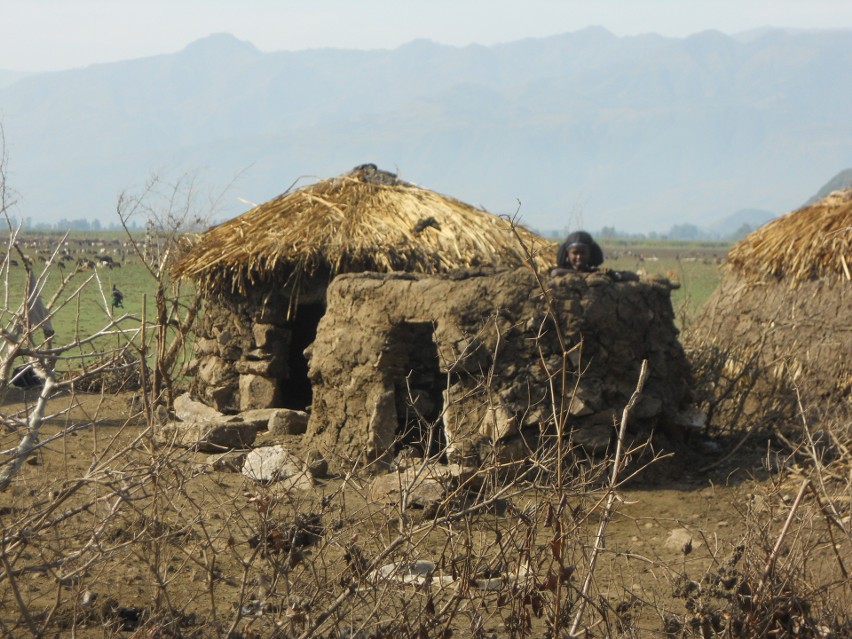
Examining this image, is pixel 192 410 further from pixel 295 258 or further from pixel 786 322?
pixel 786 322

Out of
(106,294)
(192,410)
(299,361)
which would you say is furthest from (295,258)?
(106,294)

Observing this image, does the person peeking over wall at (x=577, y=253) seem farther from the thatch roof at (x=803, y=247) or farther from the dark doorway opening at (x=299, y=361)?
the dark doorway opening at (x=299, y=361)

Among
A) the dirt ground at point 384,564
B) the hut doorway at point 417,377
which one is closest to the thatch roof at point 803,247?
the dirt ground at point 384,564

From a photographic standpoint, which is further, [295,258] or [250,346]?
[250,346]

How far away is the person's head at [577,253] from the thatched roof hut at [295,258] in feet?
1.07

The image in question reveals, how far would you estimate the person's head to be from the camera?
8250 mm

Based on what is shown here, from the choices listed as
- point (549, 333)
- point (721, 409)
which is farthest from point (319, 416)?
point (721, 409)

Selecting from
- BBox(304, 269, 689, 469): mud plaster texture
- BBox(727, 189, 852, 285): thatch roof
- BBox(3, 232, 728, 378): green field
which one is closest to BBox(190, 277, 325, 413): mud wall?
BBox(3, 232, 728, 378): green field

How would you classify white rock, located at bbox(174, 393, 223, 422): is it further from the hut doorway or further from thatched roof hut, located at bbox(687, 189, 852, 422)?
thatched roof hut, located at bbox(687, 189, 852, 422)

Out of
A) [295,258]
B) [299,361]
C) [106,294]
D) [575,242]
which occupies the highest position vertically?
[575,242]

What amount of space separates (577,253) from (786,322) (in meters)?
1.74

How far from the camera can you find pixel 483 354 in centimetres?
687

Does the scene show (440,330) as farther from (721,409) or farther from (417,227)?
(721,409)

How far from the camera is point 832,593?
4324 millimetres
